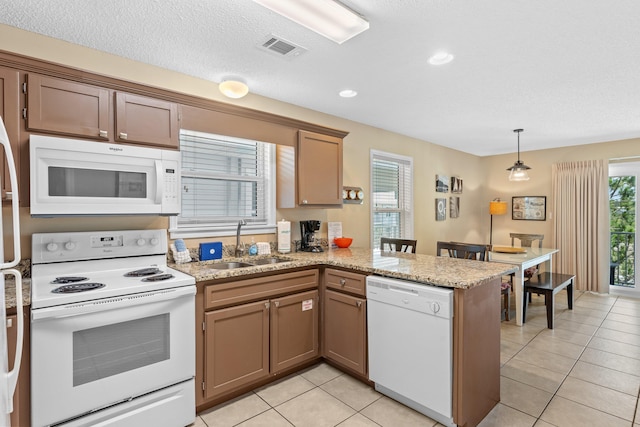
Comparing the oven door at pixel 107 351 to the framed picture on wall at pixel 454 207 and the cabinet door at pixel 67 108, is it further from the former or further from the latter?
the framed picture on wall at pixel 454 207

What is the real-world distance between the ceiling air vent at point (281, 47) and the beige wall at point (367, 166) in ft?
2.66

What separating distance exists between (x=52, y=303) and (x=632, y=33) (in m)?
3.60

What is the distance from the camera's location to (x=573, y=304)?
4543 millimetres

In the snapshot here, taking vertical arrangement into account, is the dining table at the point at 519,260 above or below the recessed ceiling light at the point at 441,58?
below

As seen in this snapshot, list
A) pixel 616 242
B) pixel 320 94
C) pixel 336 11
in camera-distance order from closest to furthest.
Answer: pixel 336 11 → pixel 320 94 → pixel 616 242

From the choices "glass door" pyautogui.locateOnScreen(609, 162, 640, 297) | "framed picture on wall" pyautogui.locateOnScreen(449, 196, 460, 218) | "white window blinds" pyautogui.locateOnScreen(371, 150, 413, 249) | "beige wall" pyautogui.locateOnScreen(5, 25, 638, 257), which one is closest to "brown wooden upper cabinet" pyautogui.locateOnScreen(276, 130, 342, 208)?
"beige wall" pyautogui.locateOnScreen(5, 25, 638, 257)

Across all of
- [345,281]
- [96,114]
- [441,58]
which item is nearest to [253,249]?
[345,281]

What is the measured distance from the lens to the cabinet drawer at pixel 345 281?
243 centimetres

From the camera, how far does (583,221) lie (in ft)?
17.5

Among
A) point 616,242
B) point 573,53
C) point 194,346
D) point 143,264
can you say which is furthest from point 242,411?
point 616,242

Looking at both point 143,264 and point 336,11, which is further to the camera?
point 143,264

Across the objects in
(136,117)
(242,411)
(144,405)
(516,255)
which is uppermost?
(136,117)

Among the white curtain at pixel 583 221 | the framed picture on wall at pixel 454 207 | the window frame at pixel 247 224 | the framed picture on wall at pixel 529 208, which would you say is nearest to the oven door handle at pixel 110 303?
the window frame at pixel 247 224

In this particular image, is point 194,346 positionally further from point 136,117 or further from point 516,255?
point 516,255
